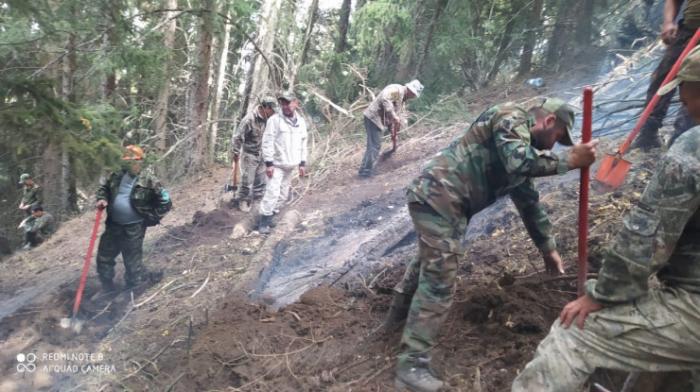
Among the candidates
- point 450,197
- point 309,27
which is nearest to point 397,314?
point 450,197

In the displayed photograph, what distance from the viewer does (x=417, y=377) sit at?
9.77 ft

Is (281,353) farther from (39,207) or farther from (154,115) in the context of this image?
(154,115)

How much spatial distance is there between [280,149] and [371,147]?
2.40 meters

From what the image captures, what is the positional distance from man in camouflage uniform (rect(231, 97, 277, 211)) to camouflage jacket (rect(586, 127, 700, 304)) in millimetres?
7100

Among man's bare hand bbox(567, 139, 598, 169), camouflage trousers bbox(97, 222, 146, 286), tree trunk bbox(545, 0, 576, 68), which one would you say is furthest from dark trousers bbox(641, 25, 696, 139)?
tree trunk bbox(545, 0, 576, 68)

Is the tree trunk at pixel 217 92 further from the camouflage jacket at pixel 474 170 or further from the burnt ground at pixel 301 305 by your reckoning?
the camouflage jacket at pixel 474 170

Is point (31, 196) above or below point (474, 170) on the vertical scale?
below

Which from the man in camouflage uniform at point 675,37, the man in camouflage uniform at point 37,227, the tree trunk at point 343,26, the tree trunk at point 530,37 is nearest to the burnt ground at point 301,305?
the man in camouflage uniform at point 675,37

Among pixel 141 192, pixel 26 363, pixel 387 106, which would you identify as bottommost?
pixel 26 363

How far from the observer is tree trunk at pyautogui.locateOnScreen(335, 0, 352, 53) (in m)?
15.1

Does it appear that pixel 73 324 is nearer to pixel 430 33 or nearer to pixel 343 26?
pixel 430 33

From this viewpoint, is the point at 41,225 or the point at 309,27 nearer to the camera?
the point at 41,225

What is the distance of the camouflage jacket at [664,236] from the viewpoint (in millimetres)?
1645

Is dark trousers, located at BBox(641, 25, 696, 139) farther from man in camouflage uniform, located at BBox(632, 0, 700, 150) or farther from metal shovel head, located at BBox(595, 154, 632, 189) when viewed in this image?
metal shovel head, located at BBox(595, 154, 632, 189)
